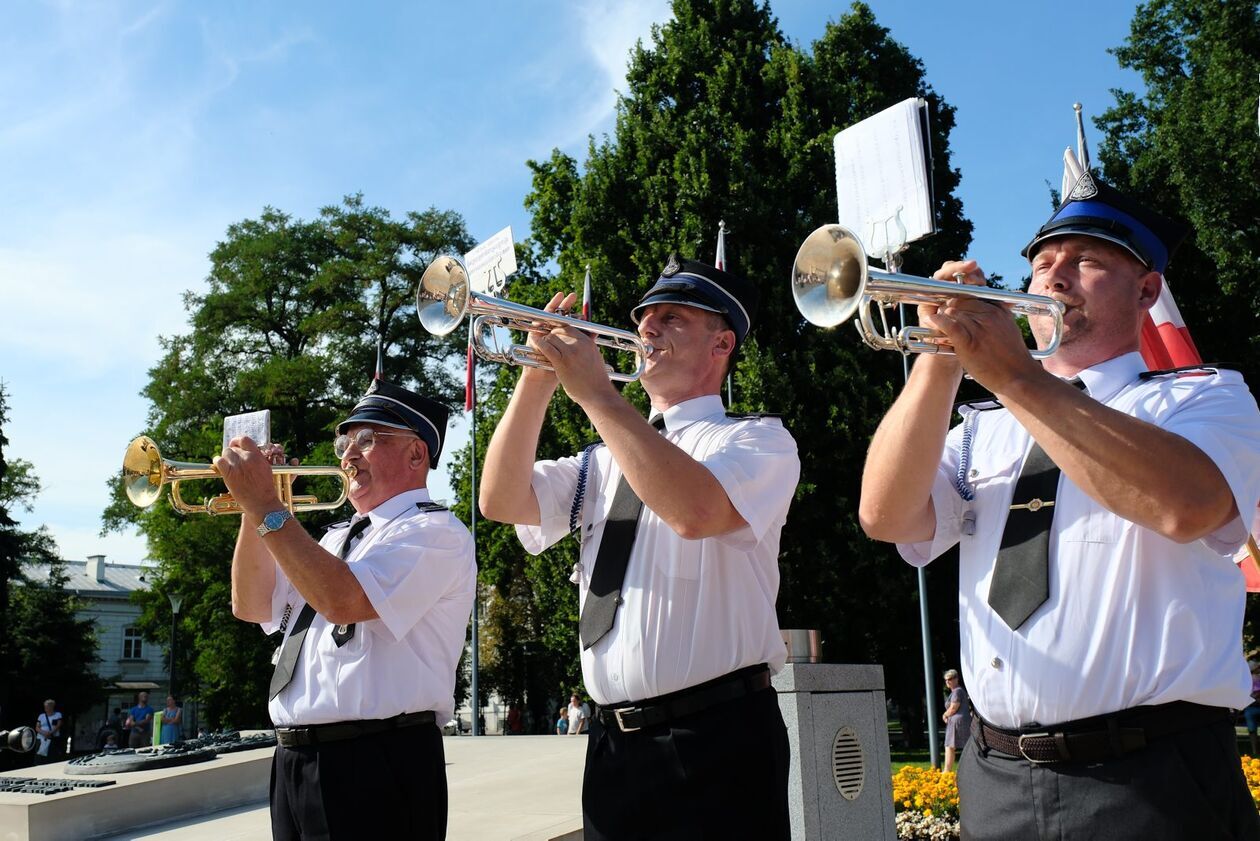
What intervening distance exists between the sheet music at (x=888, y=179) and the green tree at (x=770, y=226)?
14.1 m

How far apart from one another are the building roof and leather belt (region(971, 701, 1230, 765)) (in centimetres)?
6381

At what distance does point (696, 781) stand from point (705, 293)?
167 centimetres

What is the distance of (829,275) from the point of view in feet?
10.3

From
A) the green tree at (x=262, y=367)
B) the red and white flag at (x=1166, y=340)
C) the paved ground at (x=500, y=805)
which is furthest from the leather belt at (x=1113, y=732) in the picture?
the green tree at (x=262, y=367)

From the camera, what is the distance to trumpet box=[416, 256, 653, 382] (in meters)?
3.77

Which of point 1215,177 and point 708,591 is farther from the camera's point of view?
point 1215,177

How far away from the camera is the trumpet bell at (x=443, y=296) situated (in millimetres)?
4242

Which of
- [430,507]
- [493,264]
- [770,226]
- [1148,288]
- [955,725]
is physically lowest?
[955,725]

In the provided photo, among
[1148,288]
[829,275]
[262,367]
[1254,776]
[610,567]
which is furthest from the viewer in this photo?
[262,367]

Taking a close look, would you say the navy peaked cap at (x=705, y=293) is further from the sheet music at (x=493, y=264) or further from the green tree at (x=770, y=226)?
the green tree at (x=770, y=226)

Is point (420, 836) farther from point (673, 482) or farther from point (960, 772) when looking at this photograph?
point (960, 772)

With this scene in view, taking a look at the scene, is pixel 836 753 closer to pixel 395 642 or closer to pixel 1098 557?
pixel 395 642

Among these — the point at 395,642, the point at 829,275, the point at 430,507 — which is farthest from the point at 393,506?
the point at 829,275

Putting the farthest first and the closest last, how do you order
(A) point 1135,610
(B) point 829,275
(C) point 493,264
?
(C) point 493,264 < (B) point 829,275 < (A) point 1135,610
